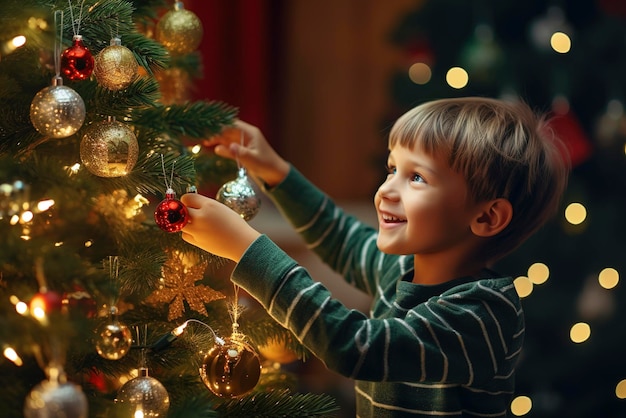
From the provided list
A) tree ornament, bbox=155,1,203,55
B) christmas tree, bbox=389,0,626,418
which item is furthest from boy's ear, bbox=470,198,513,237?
christmas tree, bbox=389,0,626,418

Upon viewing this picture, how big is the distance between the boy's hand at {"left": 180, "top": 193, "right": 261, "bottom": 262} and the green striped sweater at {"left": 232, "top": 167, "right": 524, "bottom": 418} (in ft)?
0.05

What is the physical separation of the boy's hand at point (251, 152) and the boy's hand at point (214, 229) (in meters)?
0.25

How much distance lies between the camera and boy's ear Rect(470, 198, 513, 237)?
3.44ft

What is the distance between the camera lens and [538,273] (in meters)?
1.98

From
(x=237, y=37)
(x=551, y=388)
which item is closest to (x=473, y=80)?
(x=551, y=388)

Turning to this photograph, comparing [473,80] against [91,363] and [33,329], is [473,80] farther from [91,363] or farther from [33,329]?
[33,329]

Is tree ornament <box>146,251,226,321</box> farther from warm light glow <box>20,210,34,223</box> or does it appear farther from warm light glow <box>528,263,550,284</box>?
warm light glow <box>528,263,550,284</box>

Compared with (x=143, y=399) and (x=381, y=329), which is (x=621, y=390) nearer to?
(x=381, y=329)

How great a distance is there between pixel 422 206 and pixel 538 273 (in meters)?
1.08

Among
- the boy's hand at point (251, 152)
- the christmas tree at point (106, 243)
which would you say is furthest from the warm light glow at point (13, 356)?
the boy's hand at point (251, 152)

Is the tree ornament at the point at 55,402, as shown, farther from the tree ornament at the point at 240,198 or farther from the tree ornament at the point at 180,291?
the tree ornament at the point at 240,198

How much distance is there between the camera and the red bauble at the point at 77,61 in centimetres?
79

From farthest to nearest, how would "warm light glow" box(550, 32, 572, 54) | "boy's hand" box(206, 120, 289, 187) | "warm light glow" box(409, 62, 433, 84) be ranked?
"warm light glow" box(409, 62, 433, 84) → "warm light glow" box(550, 32, 572, 54) → "boy's hand" box(206, 120, 289, 187)

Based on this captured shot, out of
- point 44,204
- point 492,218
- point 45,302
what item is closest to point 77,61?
point 44,204
